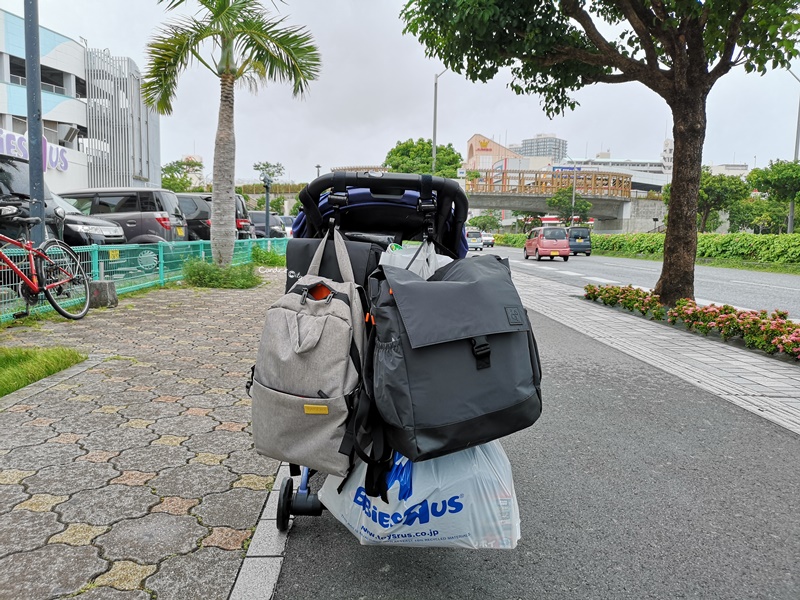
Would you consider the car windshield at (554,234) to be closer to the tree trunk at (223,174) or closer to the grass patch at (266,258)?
the grass patch at (266,258)

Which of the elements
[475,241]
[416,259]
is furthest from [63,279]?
[475,241]

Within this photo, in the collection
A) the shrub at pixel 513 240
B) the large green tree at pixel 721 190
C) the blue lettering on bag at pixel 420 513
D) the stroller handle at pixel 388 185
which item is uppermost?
the large green tree at pixel 721 190

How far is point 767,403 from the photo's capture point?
16.1 ft

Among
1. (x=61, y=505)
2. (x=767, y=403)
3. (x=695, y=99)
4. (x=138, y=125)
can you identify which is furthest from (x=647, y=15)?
(x=138, y=125)

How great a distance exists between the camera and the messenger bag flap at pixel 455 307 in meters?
1.88

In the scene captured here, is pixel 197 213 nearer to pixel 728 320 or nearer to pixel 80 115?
pixel 728 320

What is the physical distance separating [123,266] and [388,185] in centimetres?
852

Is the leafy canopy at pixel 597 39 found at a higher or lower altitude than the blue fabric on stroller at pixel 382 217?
higher

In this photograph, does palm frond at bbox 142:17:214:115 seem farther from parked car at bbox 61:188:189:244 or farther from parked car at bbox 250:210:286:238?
parked car at bbox 250:210:286:238

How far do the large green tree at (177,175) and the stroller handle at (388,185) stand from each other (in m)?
62.9

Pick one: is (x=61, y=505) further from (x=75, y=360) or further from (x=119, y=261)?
(x=119, y=261)

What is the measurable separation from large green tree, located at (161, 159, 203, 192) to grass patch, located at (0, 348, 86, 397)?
59464mm

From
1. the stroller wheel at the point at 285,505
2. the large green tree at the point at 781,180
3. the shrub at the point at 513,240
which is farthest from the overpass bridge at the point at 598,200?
the stroller wheel at the point at 285,505

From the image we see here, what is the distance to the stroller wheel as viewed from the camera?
2.57m
